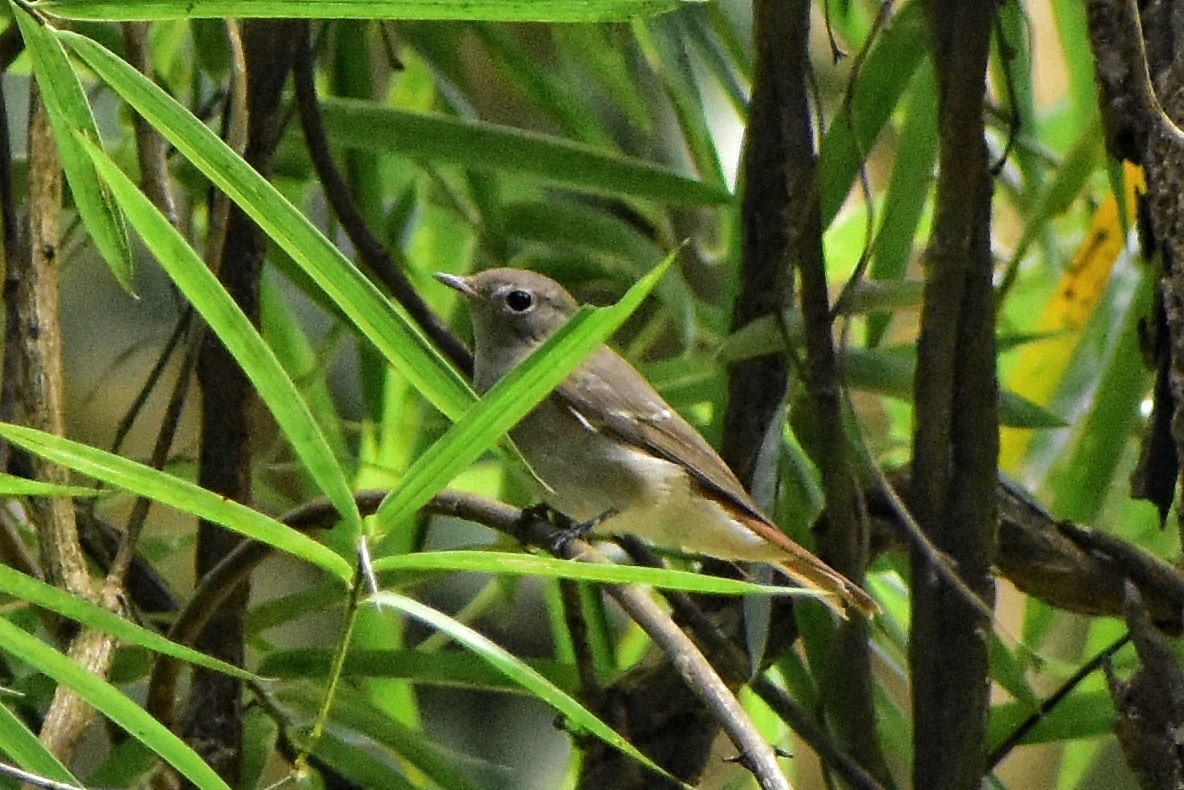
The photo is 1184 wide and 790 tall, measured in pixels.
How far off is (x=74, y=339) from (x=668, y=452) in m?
1.45

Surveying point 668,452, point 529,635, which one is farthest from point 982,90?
point 529,635

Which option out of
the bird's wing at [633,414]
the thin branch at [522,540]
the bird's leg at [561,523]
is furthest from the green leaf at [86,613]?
the bird's wing at [633,414]

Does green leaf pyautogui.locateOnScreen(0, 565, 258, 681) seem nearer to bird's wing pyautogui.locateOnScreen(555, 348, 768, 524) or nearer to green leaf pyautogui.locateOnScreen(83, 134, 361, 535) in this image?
green leaf pyautogui.locateOnScreen(83, 134, 361, 535)

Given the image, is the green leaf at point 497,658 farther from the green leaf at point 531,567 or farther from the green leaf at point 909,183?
the green leaf at point 909,183

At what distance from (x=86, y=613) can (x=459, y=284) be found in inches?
35.1

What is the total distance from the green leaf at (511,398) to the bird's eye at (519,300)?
3.22 feet

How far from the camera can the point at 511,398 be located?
26.5 inches

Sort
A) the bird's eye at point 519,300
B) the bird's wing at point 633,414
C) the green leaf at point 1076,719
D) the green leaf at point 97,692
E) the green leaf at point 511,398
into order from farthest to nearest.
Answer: the bird's eye at point 519,300 < the bird's wing at point 633,414 < the green leaf at point 1076,719 < the green leaf at point 97,692 < the green leaf at point 511,398

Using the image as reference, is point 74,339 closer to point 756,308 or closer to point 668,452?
point 668,452

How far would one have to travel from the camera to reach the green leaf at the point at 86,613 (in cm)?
78

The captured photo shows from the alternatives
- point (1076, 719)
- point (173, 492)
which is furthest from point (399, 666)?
point (173, 492)

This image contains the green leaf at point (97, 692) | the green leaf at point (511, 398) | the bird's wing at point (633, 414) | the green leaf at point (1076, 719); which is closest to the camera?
the green leaf at point (511, 398)

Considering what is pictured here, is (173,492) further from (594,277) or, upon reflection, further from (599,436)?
(594,277)

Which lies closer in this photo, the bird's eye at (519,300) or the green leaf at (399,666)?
the green leaf at (399,666)
